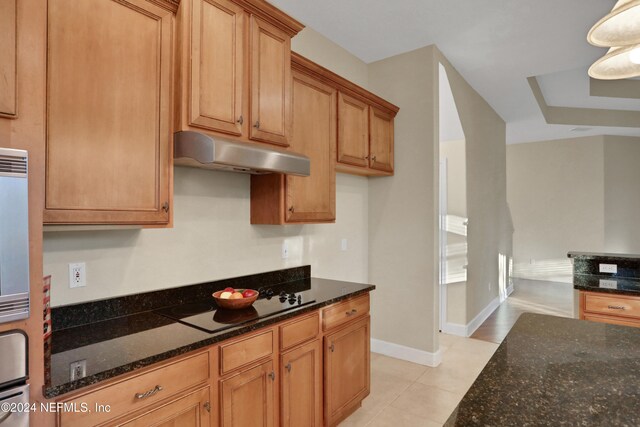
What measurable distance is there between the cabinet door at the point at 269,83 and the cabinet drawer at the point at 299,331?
1107 millimetres

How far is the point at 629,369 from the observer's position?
116cm

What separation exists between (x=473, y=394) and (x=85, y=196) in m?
1.57

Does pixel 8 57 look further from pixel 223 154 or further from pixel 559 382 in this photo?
pixel 559 382

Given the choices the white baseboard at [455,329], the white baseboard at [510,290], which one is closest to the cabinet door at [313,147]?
the white baseboard at [455,329]

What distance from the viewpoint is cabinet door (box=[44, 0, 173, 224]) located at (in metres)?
1.40

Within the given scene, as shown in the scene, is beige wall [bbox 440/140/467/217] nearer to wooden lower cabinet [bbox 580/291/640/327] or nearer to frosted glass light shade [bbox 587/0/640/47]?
wooden lower cabinet [bbox 580/291/640/327]

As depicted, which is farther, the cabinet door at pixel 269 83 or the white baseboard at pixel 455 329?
the white baseboard at pixel 455 329

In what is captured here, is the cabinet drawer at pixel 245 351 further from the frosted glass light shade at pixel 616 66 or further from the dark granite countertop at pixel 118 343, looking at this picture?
the frosted glass light shade at pixel 616 66

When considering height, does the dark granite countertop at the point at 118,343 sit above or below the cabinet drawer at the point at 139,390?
above

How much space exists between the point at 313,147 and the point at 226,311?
53.2 inches

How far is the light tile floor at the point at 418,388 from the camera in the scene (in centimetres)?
255

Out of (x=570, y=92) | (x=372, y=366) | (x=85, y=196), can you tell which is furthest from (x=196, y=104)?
(x=570, y=92)

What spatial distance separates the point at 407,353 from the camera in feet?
11.6

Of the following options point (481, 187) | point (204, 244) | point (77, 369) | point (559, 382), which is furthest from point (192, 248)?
point (481, 187)
